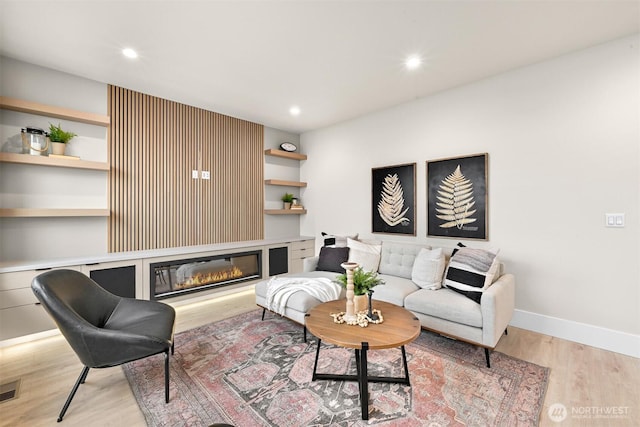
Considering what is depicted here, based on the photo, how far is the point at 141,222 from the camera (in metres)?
3.69

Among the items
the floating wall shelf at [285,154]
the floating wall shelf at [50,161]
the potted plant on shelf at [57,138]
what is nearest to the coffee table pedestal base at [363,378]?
the floating wall shelf at [50,161]

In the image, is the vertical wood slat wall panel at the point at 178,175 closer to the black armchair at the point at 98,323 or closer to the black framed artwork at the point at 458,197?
the black armchair at the point at 98,323

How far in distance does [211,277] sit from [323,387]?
2608 millimetres

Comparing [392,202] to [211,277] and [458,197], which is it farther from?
[211,277]

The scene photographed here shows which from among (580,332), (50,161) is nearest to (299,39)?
(50,161)

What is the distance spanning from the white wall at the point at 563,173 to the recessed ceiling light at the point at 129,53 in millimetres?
2968

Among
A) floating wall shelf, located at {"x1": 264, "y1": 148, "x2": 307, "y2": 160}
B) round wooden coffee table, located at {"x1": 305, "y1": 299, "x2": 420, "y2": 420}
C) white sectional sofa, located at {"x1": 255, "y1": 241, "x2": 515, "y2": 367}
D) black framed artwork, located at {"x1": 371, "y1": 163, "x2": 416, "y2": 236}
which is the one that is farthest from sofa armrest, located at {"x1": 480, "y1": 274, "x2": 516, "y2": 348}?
floating wall shelf, located at {"x1": 264, "y1": 148, "x2": 307, "y2": 160}

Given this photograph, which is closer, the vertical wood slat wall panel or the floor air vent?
the floor air vent

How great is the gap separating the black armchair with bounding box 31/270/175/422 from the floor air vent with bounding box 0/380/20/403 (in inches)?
19.2

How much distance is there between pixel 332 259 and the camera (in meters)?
3.68

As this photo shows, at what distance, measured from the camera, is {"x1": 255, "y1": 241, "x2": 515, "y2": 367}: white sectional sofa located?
2305 mm

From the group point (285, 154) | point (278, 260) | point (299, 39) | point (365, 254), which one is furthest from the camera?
point (285, 154)

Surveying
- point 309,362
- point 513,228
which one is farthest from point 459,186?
point 309,362

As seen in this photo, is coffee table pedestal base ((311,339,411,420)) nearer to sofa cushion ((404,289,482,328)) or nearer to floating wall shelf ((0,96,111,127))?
sofa cushion ((404,289,482,328))
